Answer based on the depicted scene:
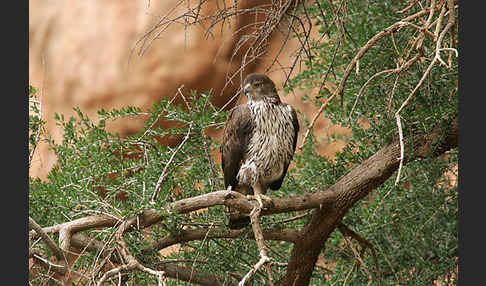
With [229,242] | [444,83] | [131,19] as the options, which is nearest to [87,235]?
[229,242]

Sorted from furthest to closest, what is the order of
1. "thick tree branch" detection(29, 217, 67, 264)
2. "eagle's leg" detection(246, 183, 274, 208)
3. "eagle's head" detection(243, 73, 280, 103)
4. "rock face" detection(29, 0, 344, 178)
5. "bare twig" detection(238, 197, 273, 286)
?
"rock face" detection(29, 0, 344, 178) → "eagle's head" detection(243, 73, 280, 103) → "eagle's leg" detection(246, 183, 274, 208) → "thick tree branch" detection(29, 217, 67, 264) → "bare twig" detection(238, 197, 273, 286)

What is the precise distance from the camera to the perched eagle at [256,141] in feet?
11.2

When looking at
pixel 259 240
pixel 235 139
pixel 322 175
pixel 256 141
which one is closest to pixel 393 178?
pixel 322 175

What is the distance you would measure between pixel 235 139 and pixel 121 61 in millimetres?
4213

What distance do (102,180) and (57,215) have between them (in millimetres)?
311

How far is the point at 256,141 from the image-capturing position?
341 cm

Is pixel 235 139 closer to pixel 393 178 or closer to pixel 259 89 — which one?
pixel 259 89

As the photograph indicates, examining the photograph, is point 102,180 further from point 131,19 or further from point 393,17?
point 131,19

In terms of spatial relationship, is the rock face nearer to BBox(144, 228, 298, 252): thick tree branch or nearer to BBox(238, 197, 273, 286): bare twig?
BBox(144, 228, 298, 252): thick tree branch

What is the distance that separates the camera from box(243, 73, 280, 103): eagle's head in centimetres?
354

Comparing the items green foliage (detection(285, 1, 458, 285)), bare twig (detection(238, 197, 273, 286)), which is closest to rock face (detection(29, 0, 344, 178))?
green foliage (detection(285, 1, 458, 285))

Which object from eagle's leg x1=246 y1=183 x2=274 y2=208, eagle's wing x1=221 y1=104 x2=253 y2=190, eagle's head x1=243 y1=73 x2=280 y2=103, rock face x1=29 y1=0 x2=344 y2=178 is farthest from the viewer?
rock face x1=29 y1=0 x2=344 y2=178

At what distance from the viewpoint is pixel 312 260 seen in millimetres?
3428

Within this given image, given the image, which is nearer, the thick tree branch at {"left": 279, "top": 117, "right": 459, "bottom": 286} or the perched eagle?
the thick tree branch at {"left": 279, "top": 117, "right": 459, "bottom": 286}
